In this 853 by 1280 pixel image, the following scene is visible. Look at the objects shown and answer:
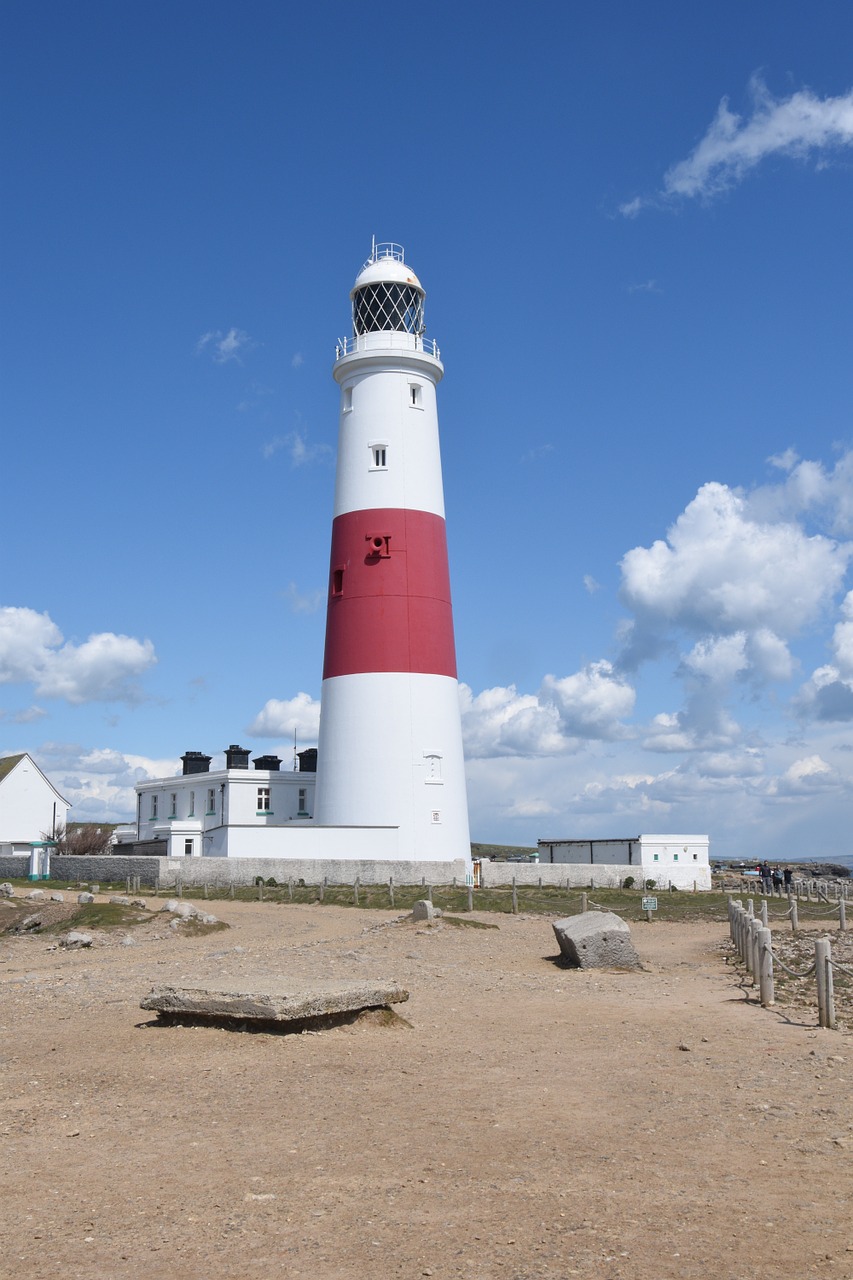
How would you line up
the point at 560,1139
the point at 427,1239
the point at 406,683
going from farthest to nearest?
the point at 406,683 → the point at 560,1139 → the point at 427,1239

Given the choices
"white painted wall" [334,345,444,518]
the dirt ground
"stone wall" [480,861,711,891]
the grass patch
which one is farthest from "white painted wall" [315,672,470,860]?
the dirt ground

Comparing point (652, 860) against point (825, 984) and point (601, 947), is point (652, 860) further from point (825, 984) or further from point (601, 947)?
point (825, 984)

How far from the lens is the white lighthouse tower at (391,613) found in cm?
3756

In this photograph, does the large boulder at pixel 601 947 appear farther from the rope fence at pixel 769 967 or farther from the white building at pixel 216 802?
the white building at pixel 216 802

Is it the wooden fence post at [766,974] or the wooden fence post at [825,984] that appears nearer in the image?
the wooden fence post at [825,984]

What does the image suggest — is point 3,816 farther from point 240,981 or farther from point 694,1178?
point 694,1178

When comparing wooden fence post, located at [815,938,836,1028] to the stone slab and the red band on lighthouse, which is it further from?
the red band on lighthouse

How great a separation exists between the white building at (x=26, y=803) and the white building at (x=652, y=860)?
29224 millimetres

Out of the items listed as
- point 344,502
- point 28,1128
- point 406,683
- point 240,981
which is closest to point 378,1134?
point 28,1128

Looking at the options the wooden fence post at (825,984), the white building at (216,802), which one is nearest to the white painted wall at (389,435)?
the white building at (216,802)

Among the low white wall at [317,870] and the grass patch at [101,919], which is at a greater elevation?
the low white wall at [317,870]

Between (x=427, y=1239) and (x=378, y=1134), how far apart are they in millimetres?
2290

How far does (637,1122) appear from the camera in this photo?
9773 mm

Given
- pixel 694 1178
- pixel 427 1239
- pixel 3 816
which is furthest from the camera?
pixel 3 816
